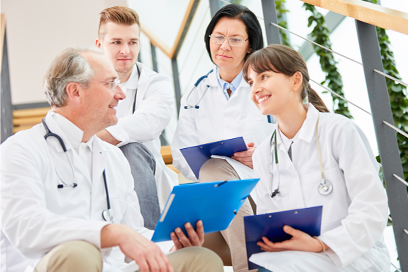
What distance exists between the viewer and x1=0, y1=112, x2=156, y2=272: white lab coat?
1115 millimetres

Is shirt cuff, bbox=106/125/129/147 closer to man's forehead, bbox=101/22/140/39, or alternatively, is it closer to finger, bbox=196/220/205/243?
man's forehead, bbox=101/22/140/39

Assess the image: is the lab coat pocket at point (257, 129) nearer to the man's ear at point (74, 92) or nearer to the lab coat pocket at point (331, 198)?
the lab coat pocket at point (331, 198)

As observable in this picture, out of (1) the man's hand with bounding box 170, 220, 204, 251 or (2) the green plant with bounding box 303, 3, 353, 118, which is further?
(2) the green plant with bounding box 303, 3, 353, 118

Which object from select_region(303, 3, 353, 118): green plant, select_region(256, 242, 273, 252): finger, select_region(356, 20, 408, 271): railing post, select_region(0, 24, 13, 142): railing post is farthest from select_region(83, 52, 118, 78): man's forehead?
select_region(0, 24, 13, 142): railing post

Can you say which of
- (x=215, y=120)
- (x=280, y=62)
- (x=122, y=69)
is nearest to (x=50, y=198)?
(x=280, y=62)

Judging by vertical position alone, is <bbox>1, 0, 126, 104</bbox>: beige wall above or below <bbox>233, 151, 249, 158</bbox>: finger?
above

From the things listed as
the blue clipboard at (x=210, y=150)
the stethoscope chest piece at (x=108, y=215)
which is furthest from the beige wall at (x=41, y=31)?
the stethoscope chest piece at (x=108, y=215)

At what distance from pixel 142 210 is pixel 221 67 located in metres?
0.79

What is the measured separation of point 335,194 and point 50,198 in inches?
34.1

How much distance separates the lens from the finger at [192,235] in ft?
4.08

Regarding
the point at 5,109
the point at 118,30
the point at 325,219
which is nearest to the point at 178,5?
the point at 5,109

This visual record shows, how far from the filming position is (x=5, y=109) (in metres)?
3.84

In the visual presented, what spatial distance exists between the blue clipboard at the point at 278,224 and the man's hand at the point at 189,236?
133mm

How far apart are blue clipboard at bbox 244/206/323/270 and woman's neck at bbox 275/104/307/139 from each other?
0.42 meters
